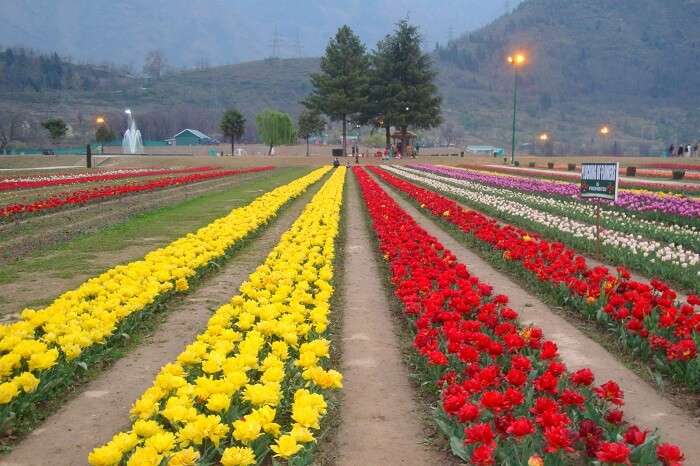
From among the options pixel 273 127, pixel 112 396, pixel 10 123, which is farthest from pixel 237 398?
pixel 10 123

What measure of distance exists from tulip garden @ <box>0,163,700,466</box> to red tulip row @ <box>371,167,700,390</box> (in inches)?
1.0

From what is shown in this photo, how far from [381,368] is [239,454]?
2.83 meters

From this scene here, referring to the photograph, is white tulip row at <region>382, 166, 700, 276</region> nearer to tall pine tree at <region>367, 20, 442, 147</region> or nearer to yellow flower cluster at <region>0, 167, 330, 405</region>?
yellow flower cluster at <region>0, 167, 330, 405</region>

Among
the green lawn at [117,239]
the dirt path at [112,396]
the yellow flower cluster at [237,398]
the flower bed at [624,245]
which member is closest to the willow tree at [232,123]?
the green lawn at [117,239]

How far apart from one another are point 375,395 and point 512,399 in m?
1.85

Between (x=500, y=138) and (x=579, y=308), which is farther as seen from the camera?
(x=500, y=138)

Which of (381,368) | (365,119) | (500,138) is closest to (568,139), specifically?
(500,138)

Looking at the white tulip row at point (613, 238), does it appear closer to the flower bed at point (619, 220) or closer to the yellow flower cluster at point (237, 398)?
the flower bed at point (619, 220)

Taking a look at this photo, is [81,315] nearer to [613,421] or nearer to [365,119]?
[613,421]

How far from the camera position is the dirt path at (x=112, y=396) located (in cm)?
452

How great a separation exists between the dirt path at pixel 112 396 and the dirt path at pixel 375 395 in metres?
1.85

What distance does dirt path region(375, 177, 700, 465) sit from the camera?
4734 mm

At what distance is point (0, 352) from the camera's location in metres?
5.68

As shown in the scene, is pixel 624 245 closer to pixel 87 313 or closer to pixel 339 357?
pixel 339 357
